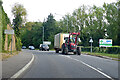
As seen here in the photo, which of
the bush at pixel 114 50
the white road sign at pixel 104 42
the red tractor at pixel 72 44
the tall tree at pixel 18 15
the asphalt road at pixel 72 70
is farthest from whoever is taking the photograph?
the tall tree at pixel 18 15

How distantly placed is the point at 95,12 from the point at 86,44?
10.6m

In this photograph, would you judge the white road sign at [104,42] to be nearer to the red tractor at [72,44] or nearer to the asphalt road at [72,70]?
the red tractor at [72,44]

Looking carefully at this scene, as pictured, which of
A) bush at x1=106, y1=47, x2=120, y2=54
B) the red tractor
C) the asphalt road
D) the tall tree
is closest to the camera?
the asphalt road

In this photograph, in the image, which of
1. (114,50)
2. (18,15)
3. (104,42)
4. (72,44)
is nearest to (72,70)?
(72,44)

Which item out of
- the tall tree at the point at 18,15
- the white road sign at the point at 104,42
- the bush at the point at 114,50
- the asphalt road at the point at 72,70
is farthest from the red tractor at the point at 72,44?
the tall tree at the point at 18,15

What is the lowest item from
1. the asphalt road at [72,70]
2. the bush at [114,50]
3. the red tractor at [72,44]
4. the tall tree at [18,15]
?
the asphalt road at [72,70]

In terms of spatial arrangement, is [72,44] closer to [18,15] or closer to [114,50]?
[114,50]

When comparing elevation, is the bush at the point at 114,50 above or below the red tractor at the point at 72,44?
below

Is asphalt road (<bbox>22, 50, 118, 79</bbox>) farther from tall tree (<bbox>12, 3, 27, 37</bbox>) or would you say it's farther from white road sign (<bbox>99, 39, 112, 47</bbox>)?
tall tree (<bbox>12, 3, 27, 37</bbox>)

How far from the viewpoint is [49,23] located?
9825 cm

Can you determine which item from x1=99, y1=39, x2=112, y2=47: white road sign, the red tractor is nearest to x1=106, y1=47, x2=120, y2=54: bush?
x1=99, y1=39, x2=112, y2=47: white road sign

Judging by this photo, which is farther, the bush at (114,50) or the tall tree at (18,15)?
the tall tree at (18,15)

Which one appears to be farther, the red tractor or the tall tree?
the tall tree

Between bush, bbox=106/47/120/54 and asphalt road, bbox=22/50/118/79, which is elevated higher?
bush, bbox=106/47/120/54
